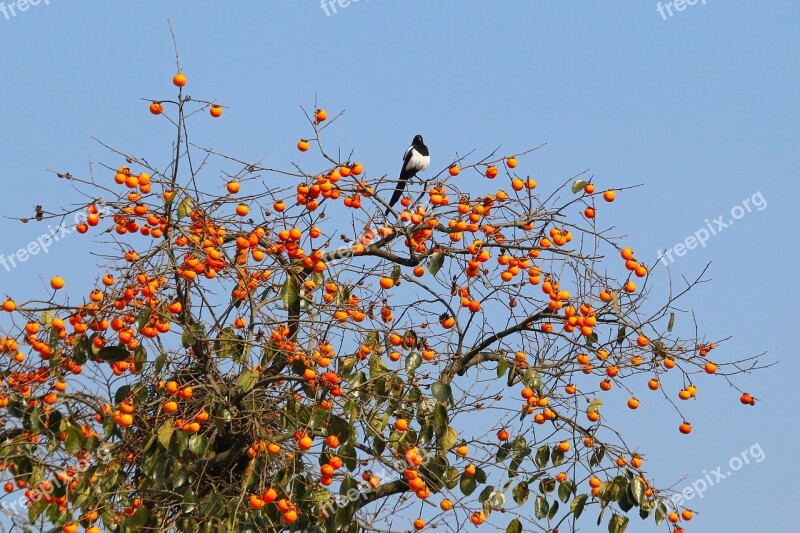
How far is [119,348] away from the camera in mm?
4355

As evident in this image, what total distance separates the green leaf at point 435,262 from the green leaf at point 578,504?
1216mm

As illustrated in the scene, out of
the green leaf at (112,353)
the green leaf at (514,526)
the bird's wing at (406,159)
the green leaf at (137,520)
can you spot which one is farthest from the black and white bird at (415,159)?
the green leaf at (137,520)

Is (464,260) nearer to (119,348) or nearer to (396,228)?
(396,228)

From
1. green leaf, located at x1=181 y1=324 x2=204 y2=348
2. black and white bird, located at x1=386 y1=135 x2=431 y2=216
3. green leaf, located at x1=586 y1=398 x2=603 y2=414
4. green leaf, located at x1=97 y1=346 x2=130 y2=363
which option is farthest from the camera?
black and white bird, located at x1=386 y1=135 x2=431 y2=216

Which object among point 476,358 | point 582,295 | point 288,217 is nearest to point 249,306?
point 288,217

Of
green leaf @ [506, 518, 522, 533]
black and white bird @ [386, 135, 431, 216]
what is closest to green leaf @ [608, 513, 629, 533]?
green leaf @ [506, 518, 522, 533]

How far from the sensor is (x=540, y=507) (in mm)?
4781

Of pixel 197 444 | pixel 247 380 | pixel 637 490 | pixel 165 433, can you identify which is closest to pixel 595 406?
pixel 637 490

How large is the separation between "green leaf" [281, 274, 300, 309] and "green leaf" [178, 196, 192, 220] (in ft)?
1.67

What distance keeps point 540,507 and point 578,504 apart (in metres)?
0.18

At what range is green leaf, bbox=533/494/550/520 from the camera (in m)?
4.77

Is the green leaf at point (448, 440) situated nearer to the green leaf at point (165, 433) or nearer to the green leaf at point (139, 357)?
the green leaf at point (165, 433)

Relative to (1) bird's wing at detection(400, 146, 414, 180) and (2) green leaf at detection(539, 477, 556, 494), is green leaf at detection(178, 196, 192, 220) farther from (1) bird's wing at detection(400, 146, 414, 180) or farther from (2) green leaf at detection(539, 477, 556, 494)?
(1) bird's wing at detection(400, 146, 414, 180)

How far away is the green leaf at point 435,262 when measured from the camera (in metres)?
4.83
